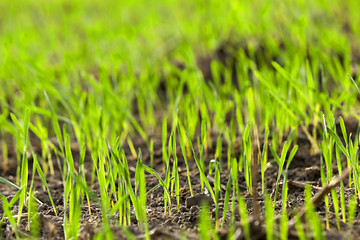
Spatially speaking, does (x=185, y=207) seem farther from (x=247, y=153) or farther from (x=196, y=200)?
(x=247, y=153)

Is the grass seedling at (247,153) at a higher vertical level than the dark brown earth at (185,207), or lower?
higher

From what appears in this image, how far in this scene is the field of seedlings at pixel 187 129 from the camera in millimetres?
1103

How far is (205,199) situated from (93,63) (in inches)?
71.4

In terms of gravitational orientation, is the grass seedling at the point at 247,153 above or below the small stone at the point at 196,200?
above

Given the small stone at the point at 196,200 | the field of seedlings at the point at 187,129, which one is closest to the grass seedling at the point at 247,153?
the field of seedlings at the point at 187,129

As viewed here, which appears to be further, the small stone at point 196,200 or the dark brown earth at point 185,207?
the small stone at point 196,200

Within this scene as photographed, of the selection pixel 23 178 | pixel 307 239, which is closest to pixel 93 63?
pixel 23 178

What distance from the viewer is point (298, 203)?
4.02 ft

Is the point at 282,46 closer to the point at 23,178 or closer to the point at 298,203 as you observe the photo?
the point at 298,203

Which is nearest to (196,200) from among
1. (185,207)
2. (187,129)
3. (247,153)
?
(185,207)

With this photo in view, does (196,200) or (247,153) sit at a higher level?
(247,153)

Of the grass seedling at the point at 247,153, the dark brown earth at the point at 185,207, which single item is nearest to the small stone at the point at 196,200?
the dark brown earth at the point at 185,207

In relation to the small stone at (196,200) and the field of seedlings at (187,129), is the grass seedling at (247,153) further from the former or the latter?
the small stone at (196,200)

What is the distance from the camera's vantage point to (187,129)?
165 centimetres
